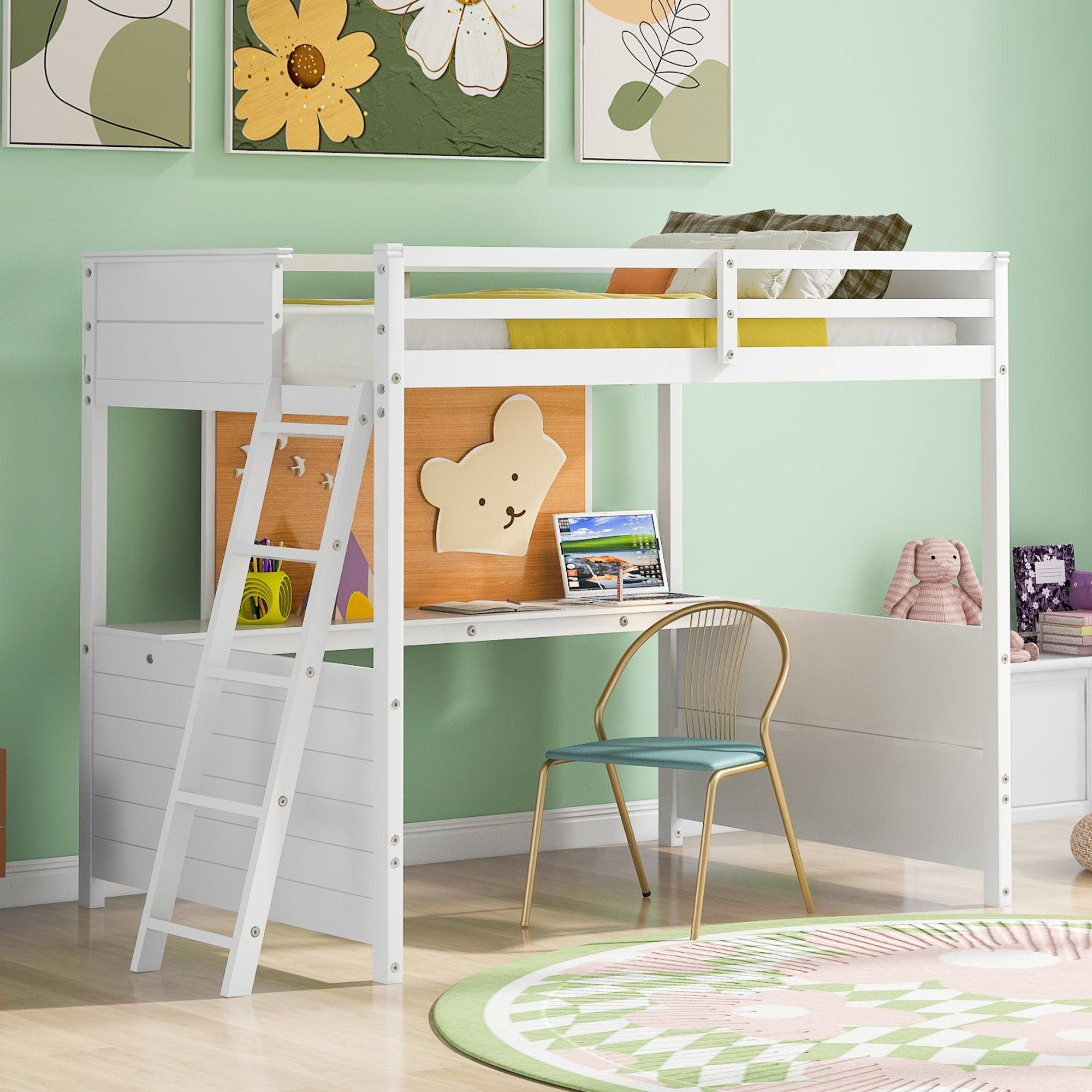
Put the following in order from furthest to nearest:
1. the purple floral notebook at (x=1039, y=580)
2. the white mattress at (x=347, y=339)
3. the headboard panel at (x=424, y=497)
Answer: the purple floral notebook at (x=1039, y=580) < the headboard panel at (x=424, y=497) < the white mattress at (x=347, y=339)

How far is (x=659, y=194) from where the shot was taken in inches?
215

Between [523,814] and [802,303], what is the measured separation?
166 cm

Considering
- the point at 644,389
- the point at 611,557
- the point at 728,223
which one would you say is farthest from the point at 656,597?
the point at 728,223

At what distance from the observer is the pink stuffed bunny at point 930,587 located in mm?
5613

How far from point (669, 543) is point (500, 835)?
0.87 metres

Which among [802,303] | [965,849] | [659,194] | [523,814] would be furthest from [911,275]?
[523,814]

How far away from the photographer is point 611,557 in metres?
5.30

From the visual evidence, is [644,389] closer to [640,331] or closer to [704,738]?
[704,738]

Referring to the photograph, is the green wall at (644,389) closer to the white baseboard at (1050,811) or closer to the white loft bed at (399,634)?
the white loft bed at (399,634)

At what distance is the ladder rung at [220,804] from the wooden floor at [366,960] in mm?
324

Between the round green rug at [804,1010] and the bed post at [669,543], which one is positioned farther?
the bed post at [669,543]

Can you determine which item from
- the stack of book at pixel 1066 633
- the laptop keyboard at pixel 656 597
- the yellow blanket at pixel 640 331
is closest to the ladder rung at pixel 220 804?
the yellow blanket at pixel 640 331

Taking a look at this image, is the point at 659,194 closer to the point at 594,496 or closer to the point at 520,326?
the point at 594,496

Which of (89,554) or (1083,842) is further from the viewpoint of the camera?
(1083,842)
